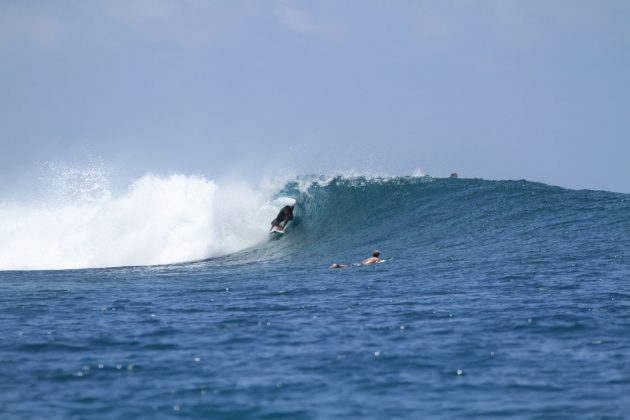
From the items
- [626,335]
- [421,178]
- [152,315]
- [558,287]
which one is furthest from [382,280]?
[421,178]

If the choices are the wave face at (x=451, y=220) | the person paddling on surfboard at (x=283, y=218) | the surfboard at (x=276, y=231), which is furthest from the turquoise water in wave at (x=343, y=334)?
the person paddling on surfboard at (x=283, y=218)

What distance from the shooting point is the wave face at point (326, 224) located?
1141 inches

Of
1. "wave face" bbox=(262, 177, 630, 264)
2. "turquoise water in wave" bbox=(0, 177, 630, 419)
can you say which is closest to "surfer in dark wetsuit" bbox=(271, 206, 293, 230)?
"wave face" bbox=(262, 177, 630, 264)

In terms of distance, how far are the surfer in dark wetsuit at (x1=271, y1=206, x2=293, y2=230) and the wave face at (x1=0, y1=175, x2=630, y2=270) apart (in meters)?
0.45

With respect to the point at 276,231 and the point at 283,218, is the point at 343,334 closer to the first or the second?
the point at 276,231

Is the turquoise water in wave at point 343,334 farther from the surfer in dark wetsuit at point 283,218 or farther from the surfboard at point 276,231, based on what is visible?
the surfer in dark wetsuit at point 283,218

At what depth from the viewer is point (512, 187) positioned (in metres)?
37.2

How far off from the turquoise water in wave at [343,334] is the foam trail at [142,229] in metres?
6.45

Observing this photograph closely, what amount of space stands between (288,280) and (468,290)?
5642 mm

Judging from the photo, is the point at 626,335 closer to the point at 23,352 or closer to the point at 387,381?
the point at 387,381

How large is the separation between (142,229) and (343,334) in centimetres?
2362

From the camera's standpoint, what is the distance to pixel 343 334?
14898 mm

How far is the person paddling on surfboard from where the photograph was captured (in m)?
36.7

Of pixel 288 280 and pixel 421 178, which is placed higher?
pixel 421 178
